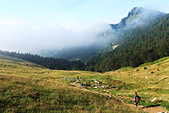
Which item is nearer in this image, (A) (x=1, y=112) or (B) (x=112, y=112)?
(A) (x=1, y=112)

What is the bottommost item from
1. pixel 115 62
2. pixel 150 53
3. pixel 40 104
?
pixel 40 104

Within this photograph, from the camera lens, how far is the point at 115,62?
13662 centimetres

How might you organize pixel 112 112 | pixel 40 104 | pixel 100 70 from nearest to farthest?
pixel 40 104, pixel 112 112, pixel 100 70

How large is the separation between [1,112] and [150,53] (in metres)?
131

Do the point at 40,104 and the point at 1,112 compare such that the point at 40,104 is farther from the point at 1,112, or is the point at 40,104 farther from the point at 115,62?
the point at 115,62

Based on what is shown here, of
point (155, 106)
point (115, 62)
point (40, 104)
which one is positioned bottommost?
point (155, 106)

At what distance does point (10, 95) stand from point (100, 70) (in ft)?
460

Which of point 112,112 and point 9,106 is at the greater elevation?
point 9,106

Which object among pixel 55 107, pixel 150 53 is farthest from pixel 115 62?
pixel 55 107

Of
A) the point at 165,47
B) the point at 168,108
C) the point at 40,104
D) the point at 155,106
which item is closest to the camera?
the point at 40,104

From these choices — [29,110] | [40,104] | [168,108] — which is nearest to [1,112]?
[29,110]

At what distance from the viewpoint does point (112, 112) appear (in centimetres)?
1305

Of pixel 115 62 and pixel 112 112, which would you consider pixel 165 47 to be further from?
pixel 112 112

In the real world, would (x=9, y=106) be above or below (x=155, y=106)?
above
